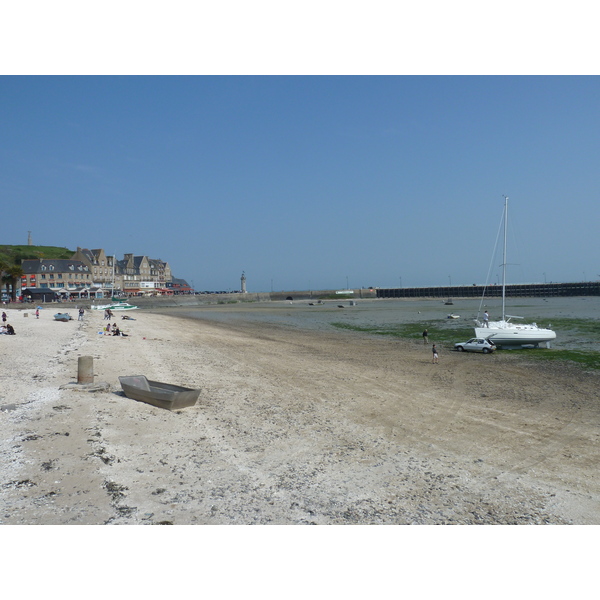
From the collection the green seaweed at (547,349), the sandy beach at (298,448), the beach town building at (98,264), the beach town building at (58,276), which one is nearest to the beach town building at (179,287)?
the beach town building at (98,264)

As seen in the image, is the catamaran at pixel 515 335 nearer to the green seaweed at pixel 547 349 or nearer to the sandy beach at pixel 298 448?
the green seaweed at pixel 547 349

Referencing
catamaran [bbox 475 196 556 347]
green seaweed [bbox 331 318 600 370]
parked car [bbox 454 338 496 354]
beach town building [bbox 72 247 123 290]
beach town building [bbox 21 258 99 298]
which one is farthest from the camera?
beach town building [bbox 72 247 123 290]

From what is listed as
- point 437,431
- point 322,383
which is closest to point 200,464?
point 437,431

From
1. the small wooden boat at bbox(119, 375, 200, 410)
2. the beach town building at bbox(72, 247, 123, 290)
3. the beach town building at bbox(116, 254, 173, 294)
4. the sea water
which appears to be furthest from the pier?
the small wooden boat at bbox(119, 375, 200, 410)

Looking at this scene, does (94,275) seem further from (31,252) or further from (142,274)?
(31,252)

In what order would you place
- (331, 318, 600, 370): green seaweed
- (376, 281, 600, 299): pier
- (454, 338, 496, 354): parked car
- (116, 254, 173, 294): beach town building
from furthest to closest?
1. (376, 281, 600, 299): pier
2. (116, 254, 173, 294): beach town building
3. (454, 338, 496, 354): parked car
4. (331, 318, 600, 370): green seaweed

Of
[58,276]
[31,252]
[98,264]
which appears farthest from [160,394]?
[31,252]

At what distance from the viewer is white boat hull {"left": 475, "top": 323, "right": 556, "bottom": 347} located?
30969 mm

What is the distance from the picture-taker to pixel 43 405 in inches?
491

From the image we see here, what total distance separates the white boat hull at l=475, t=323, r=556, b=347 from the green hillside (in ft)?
383

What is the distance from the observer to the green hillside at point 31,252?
123625mm

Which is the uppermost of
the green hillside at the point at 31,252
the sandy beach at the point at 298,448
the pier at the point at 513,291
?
the green hillside at the point at 31,252

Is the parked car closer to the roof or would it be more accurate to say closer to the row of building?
the row of building

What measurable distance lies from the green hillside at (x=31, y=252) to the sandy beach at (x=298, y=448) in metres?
120
